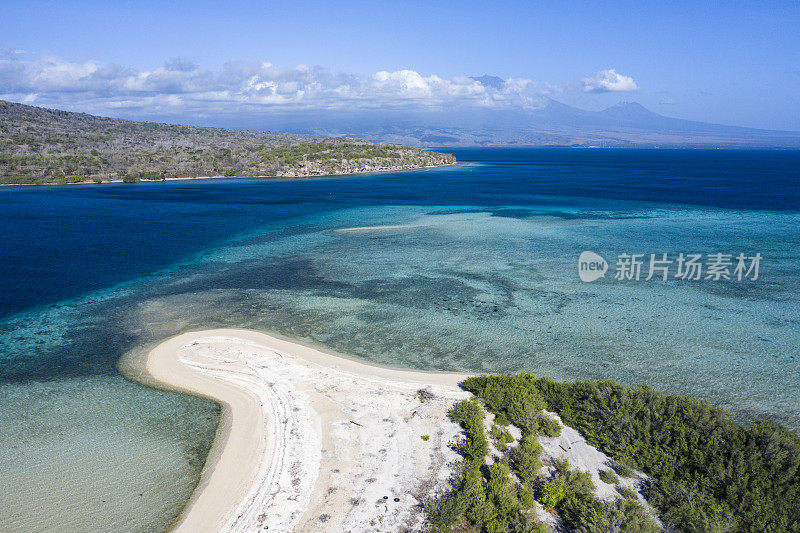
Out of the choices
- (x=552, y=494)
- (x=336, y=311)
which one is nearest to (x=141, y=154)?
(x=336, y=311)

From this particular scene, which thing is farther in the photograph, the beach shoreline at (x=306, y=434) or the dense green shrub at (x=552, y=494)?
the beach shoreline at (x=306, y=434)

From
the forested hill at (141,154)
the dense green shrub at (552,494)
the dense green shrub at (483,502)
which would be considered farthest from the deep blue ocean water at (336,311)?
the forested hill at (141,154)

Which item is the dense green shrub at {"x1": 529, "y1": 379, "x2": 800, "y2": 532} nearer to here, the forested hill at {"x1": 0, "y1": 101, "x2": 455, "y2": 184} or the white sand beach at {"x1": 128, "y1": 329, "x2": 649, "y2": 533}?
the white sand beach at {"x1": 128, "y1": 329, "x2": 649, "y2": 533}

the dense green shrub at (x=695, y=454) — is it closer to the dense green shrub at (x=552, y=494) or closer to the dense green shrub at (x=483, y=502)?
the dense green shrub at (x=552, y=494)

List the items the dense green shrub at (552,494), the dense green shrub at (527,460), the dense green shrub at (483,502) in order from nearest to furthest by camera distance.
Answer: the dense green shrub at (483,502)
the dense green shrub at (552,494)
the dense green shrub at (527,460)

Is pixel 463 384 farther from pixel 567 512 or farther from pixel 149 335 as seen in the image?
pixel 149 335

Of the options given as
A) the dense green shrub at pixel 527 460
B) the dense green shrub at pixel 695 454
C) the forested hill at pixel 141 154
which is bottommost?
the dense green shrub at pixel 527 460

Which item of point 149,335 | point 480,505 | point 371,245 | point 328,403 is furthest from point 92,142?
point 480,505
